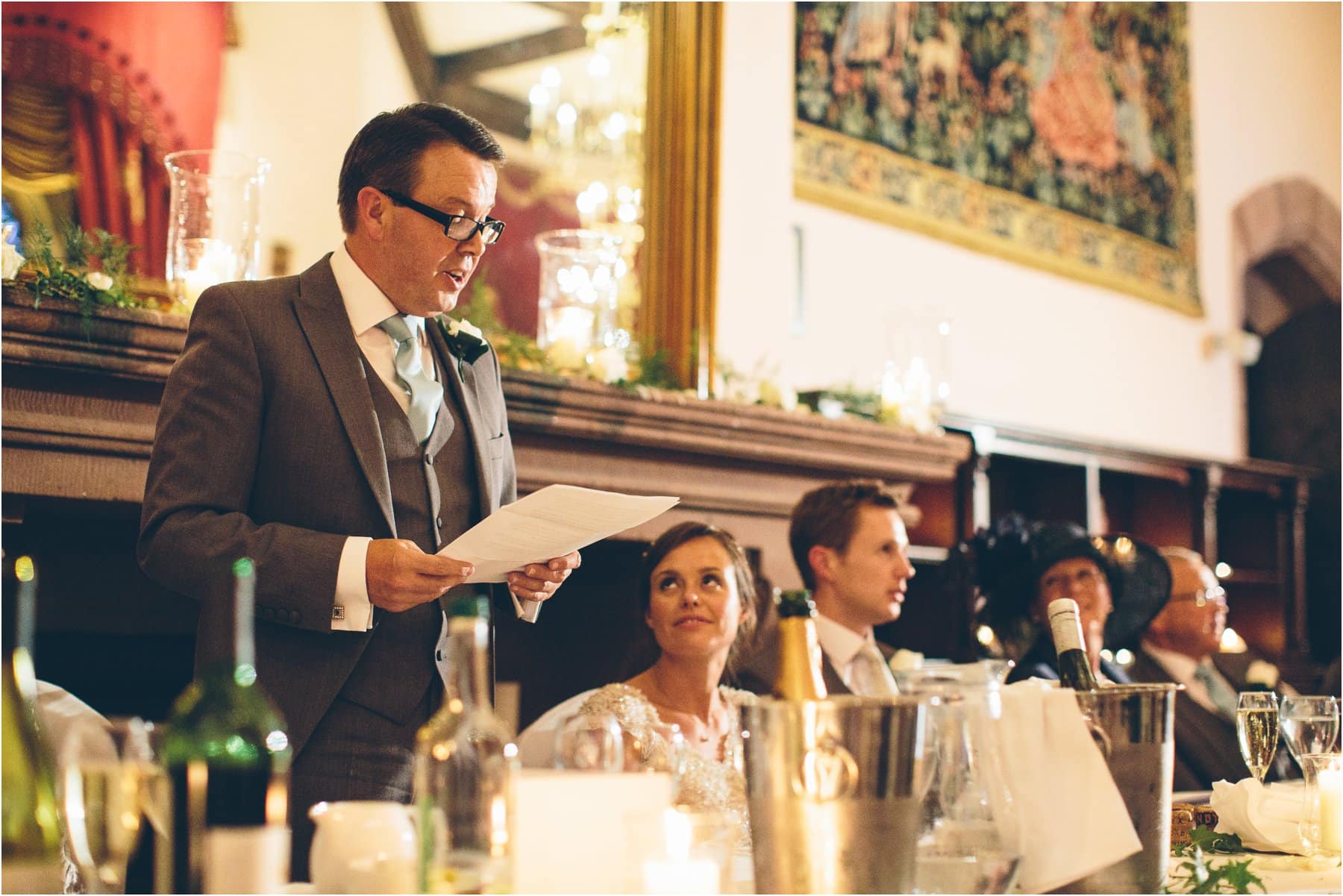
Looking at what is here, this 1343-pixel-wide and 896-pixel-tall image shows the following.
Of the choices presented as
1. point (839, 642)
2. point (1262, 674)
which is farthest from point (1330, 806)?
point (1262, 674)

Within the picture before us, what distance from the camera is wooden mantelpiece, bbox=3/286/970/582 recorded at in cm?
248

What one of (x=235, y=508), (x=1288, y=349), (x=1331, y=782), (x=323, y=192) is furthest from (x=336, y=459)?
(x=1288, y=349)

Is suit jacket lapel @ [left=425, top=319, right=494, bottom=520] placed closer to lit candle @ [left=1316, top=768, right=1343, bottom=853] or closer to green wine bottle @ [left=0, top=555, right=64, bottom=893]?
green wine bottle @ [left=0, top=555, right=64, bottom=893]

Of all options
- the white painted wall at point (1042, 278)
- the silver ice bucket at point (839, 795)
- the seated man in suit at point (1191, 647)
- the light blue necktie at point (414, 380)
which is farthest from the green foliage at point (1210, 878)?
the white painted wall at point (1042, 278)

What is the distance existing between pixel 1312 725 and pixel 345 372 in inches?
55.1

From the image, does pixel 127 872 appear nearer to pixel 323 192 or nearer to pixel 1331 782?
pixel 1331 782

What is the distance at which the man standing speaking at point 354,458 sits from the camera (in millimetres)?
1784

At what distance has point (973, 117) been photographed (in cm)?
595

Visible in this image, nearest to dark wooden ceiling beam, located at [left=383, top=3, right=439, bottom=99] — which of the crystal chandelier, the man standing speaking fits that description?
the crystal chandelier

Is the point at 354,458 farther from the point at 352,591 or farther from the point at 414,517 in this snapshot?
the point at 352,591

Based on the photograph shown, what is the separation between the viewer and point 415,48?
12.1 ft

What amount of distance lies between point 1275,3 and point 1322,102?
67 centimetres

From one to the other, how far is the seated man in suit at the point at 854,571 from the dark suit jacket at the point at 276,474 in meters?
1.54

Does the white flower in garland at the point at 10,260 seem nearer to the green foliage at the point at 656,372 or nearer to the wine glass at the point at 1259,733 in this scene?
the green foliage at the point at 656,372
